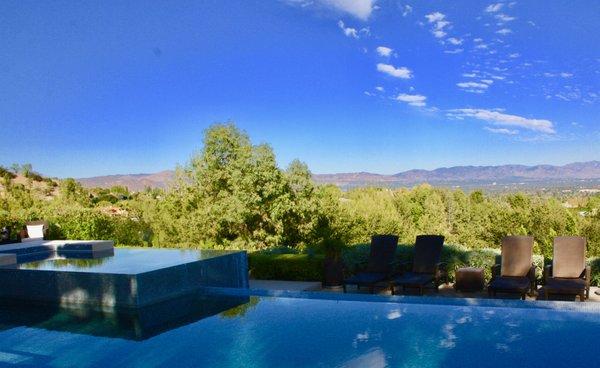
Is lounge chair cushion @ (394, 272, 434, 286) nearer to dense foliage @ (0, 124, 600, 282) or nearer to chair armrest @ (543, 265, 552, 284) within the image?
chair armrest @ (543, 265, 552, 284)

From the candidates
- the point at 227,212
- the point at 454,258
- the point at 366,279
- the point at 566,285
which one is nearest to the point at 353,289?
the point at 366,279

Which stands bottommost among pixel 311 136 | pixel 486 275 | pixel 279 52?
pixel 486 275

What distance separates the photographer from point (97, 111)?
144 ft

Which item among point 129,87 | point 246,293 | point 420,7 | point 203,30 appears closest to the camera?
point 246,293

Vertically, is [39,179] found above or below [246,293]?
above

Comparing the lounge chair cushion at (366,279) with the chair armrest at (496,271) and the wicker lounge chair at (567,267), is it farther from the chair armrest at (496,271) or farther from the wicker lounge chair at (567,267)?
the wicker lounge chair at (567,267)

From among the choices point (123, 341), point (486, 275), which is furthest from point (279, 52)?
point (123, 341)

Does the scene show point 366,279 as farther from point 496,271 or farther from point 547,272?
point 547,272

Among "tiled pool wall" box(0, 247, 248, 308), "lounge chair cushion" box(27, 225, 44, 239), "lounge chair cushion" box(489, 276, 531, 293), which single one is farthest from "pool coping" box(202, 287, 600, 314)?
"lounge chair cushion" box(27, 225, 44, 239)

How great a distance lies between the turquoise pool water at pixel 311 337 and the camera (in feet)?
15.1

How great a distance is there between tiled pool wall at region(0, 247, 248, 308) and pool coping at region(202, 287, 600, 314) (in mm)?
392

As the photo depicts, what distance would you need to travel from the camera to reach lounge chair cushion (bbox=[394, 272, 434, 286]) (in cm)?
769

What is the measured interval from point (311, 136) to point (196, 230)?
37.4 metres

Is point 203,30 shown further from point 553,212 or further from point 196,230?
point 553,212
